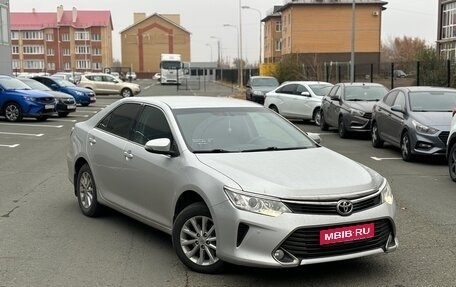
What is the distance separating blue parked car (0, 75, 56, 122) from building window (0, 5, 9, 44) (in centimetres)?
1507

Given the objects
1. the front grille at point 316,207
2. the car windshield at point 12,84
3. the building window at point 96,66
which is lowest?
the front grille at point 316,207

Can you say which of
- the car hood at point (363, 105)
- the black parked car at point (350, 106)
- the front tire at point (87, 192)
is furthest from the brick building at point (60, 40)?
the front tire at point (87, 192)

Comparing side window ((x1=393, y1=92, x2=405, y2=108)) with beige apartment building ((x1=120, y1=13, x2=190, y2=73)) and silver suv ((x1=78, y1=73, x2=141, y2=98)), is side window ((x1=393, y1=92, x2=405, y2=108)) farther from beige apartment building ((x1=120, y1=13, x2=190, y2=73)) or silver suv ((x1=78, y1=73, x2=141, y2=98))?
beige apartment building ((x1=120, y1=13, x2=190, y2=73))

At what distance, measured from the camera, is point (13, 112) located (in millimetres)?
20109

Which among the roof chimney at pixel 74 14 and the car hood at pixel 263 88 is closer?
the car hood at pixel 263 88

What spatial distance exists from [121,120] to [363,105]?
10534mm

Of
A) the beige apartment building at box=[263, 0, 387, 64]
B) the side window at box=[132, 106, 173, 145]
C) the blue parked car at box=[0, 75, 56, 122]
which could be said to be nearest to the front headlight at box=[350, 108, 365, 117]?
the side window at box=[132, 106, 173, 145]

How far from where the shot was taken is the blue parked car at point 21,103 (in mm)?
19938

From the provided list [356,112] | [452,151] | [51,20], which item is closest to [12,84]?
[356,112]

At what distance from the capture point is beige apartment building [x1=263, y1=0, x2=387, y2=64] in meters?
71.4

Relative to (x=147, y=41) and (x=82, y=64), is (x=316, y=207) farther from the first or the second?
(x=147, y=41)

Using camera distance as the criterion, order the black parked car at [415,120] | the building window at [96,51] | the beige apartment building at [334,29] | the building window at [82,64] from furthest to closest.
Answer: the building window at [82,64]
the building window at [96,51]
the beige apartment building at [334,29]
the black parked car at [415,120]

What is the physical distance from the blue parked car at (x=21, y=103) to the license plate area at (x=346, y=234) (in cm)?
1746

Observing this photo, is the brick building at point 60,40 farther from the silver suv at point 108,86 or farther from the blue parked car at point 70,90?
the blue parked car at point 70,90
